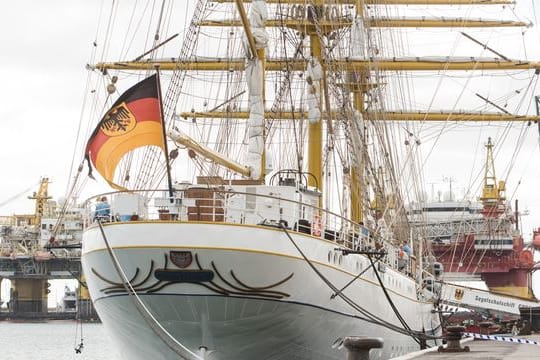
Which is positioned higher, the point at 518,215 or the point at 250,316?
the point at 518,215

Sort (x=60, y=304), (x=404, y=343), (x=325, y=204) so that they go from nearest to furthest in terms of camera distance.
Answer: (x=404, y=343) < (x=325, y=204) < (x=60, y=304)

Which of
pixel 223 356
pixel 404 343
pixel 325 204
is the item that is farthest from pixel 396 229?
pixel 223 356

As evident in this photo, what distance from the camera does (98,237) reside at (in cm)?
2753

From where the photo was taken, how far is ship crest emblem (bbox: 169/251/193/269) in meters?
25.8

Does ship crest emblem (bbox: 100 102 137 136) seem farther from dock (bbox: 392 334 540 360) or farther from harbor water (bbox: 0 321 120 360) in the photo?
harbor water (bbox: 0 321 120 360)

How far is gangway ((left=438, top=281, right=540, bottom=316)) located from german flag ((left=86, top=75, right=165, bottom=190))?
2562cm

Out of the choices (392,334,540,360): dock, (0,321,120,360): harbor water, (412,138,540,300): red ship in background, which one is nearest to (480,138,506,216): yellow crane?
(412,138,540,300): red ship in background

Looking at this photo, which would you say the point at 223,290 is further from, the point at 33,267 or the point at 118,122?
the point at 33,267

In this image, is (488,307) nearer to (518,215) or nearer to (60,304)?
(518,215)

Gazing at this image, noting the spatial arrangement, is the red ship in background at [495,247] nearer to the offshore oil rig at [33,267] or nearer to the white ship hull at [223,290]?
the offshore oil rig at [33,267]

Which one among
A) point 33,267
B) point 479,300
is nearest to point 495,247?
point 479,300

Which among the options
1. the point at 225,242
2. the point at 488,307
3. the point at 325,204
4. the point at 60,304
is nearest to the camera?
the point at 225,242

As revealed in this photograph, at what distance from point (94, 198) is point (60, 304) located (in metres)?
148

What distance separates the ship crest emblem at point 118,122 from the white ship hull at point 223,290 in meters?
2.13
